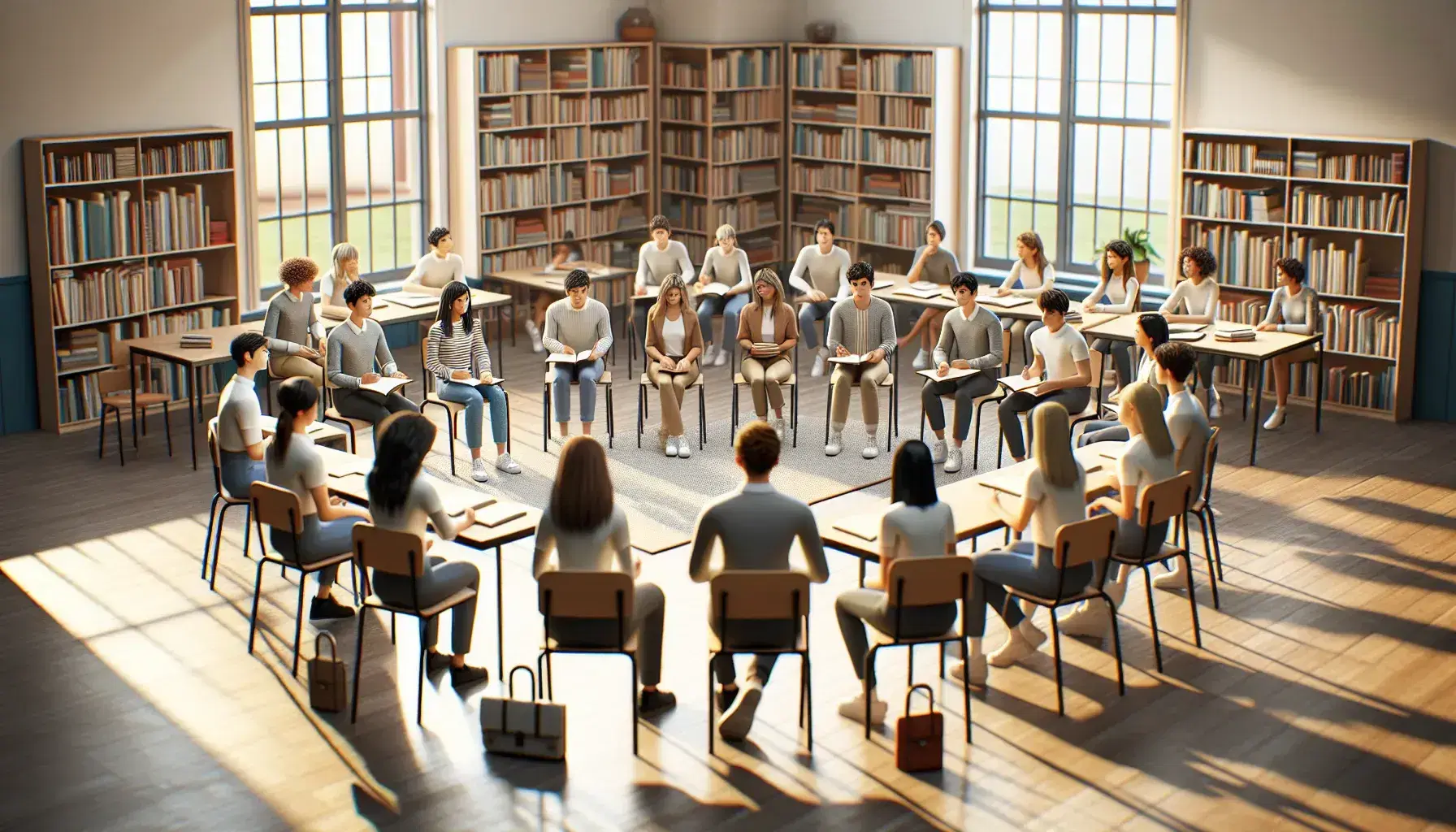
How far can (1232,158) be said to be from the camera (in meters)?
11.7

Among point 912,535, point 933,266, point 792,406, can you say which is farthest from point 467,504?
point 933,266

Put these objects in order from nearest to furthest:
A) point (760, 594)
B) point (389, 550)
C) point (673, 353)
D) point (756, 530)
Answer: point (760, 594) → point (756, 530) → point (389, 550) → point (673, 353)

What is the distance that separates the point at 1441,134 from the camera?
10.8 m

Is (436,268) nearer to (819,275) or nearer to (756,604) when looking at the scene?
(819,275)

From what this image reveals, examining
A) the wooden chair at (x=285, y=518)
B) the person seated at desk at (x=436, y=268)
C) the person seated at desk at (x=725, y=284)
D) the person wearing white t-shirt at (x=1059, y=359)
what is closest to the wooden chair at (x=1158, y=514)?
the person wearing white t-shirt at (x=1059, y=359)

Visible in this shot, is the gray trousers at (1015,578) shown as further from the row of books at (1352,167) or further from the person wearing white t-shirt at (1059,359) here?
the row of books at (1352,167)

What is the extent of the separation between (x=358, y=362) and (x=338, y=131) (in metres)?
3.90

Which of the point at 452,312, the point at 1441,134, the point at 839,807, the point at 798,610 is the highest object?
the point at 1441,134

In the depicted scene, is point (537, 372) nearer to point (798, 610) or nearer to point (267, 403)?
point (267, 403)

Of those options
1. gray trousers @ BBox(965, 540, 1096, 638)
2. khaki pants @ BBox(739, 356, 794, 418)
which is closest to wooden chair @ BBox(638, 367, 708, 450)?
khaki pants @ BBox(739, 356, 794, 418)

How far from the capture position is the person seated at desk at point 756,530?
5.80m

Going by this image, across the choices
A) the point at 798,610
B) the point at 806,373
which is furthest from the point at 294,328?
the point at 798,610

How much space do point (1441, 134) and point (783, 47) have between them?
6.03m

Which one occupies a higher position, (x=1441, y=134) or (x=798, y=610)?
(x=1441, y=134)
